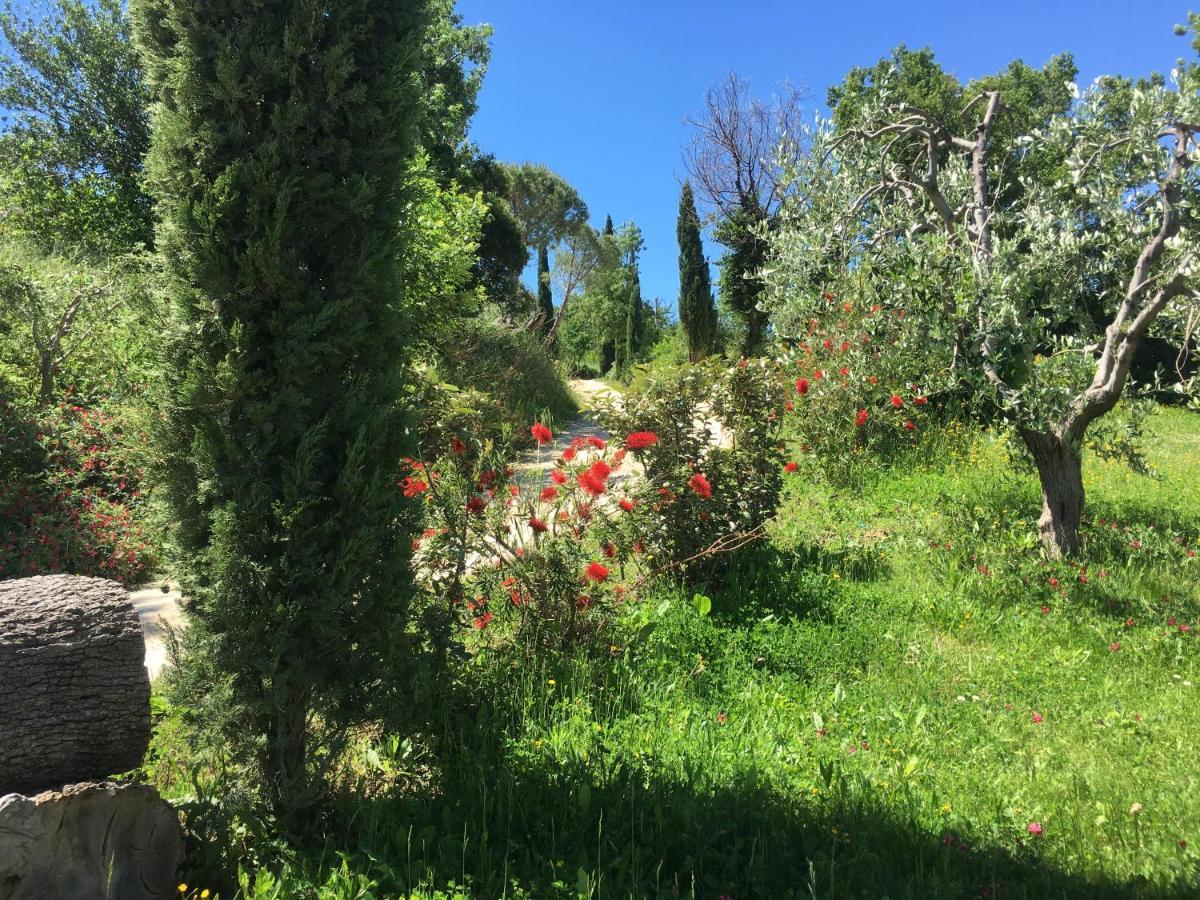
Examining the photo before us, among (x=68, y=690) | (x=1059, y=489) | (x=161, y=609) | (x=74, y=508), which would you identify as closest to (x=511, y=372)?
(x=74, y=508)

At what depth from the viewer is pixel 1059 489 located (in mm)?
5449

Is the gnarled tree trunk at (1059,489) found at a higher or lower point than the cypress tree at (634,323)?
lower

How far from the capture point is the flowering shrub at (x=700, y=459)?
4672 mm

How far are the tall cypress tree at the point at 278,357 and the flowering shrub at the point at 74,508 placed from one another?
3725 mm

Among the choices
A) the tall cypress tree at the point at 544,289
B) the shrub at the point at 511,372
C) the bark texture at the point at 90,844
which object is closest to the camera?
the bark texture at the point at 90,844

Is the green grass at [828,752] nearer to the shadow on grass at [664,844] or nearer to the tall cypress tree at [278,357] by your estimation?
the shadow on grass at [664,844]

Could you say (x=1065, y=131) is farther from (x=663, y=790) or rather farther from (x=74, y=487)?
(x=74, y=487)

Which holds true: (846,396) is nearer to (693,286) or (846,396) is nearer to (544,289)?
(693,286)

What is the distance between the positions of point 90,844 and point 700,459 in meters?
3.74

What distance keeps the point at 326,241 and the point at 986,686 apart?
12.6 ft

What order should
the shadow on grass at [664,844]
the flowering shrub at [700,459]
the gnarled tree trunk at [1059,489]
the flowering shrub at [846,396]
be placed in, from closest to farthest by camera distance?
the shadow on grass at [664,844]
the flowering shrub at [700,459]
the gnarled tree trunk at [1059,489]
the flowering shrub at [846,396]

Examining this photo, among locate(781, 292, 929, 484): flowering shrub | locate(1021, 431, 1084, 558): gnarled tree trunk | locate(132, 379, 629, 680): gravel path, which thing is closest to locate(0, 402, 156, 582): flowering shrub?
locate(132, 379, 629, 680): gravel path

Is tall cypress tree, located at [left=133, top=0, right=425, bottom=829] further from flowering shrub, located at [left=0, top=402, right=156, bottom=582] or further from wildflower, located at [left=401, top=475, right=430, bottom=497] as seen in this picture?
flowering shrub, located at [left=0, top=402, right=156, bottom=582]

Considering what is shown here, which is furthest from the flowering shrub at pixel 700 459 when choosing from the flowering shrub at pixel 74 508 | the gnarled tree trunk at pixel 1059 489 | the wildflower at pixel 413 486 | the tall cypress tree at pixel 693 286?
the tall cypress tree at pixel 693 286
